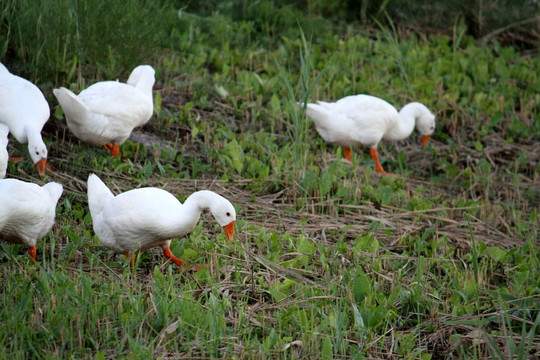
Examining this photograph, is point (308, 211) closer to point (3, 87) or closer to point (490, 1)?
point (3, 87)

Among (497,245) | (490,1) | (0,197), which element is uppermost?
(490,1)

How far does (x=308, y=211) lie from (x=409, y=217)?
0.88 m

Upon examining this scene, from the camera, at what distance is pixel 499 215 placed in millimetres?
6355

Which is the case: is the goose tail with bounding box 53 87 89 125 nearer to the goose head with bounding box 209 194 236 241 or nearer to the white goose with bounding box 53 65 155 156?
the white goose with bounding box 53 65 155 156

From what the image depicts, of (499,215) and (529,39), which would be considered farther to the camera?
(529,39)

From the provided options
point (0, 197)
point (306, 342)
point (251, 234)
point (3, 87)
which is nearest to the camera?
point (306, 342)

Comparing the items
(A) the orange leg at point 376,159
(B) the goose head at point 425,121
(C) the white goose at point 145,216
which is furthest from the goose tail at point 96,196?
(B) the goose head at point 425,121

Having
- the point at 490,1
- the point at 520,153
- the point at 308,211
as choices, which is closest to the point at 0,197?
the point at 308,211

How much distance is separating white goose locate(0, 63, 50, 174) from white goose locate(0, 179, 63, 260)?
987 mm

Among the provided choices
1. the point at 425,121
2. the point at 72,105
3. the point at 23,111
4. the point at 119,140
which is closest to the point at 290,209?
the point at 119,140

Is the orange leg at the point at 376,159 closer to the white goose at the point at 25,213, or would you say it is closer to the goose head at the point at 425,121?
the goose head at the point at 425,121

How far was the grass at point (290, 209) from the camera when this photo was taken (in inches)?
152

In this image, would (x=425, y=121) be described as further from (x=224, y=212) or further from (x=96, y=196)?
(x=96, y=196)

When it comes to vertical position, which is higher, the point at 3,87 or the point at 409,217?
the point at 3,87
